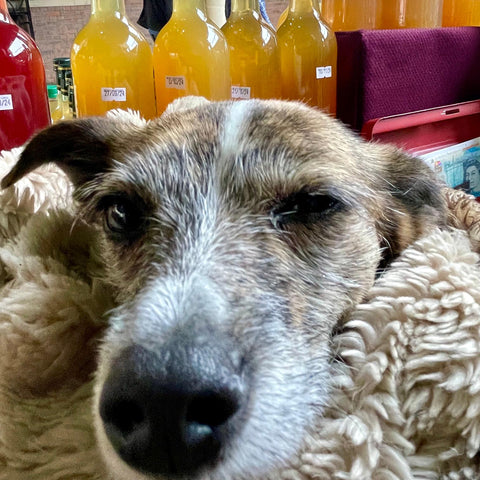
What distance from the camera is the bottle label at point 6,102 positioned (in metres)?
1.93

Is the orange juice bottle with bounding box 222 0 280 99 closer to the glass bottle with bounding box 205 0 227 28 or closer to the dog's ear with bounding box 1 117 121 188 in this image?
the glass bottle with bounding box 205 0 227 28

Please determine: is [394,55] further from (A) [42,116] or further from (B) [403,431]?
(B) [403,431]

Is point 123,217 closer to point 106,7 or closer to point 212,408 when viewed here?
point 212,408

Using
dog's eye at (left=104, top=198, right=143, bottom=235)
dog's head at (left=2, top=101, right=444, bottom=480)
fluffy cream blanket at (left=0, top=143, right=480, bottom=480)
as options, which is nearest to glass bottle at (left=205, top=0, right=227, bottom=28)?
dog's head at (left=2, top=101, right=444, bottom=480)

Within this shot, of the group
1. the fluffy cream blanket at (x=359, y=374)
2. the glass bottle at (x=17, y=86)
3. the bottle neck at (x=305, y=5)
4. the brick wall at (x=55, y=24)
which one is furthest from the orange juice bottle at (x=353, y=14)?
the brick wall at (x=55, y=24)

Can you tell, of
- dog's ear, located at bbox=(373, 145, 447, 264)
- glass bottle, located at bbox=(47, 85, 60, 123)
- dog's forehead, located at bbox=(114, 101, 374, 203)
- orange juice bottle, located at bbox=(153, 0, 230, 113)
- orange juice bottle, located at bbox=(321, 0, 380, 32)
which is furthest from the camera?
glass bottle, located at bbox=(47, 85, 60, 123)

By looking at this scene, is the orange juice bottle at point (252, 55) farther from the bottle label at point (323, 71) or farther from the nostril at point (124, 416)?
the nostril at point (124, 416)

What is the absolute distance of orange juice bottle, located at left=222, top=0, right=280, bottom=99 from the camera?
2.28 metres

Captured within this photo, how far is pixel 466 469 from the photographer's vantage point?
2.12ft

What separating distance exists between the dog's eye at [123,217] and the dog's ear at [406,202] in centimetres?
49

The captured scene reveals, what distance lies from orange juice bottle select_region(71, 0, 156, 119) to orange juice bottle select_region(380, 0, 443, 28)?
119cm

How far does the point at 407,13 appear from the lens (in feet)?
8.53

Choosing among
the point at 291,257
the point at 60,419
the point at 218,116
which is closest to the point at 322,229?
the point at 291,257

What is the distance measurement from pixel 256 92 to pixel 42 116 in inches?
34.7
